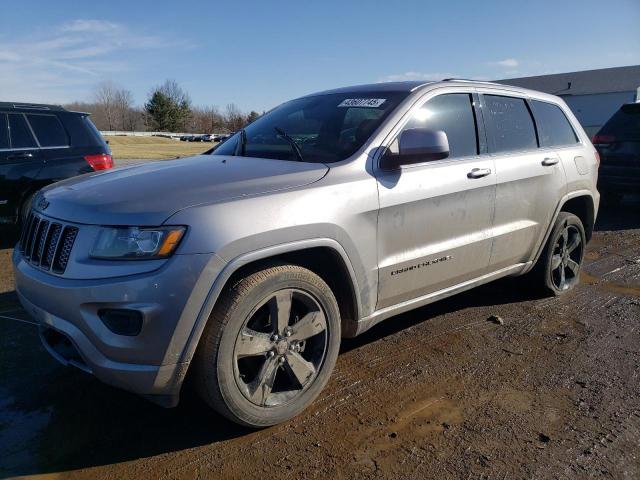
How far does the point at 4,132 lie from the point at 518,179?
601 cm

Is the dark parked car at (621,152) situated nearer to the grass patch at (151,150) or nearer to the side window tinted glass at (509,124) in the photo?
the side window tinted glass at (509,124)

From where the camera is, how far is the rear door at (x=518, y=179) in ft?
13.3

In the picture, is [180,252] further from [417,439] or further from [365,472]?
[417,439]

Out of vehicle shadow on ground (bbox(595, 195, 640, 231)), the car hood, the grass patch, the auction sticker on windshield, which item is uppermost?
the auction sticker on windshield

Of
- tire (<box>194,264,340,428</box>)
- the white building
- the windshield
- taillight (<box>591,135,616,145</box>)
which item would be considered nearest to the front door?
the windshield

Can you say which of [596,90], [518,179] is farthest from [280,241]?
[596,90]

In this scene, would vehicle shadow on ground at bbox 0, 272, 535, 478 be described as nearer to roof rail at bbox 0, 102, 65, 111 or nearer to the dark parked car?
roof rail at bbox 0, 102, 65, 111

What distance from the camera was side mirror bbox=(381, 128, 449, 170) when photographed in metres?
3.19

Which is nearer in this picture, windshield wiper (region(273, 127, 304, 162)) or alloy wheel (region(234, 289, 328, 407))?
alloy wheel (region(234, 289, 328, 407))

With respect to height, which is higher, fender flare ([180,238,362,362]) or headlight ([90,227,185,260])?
headlight ([90,227,185,260])

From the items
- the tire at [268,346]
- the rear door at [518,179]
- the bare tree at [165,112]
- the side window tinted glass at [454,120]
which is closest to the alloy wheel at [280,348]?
the tire at [268,346]

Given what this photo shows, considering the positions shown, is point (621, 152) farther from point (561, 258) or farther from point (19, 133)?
point (19, 133)

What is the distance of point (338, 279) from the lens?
3.14 meters

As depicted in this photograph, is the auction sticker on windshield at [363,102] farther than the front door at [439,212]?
Yes
